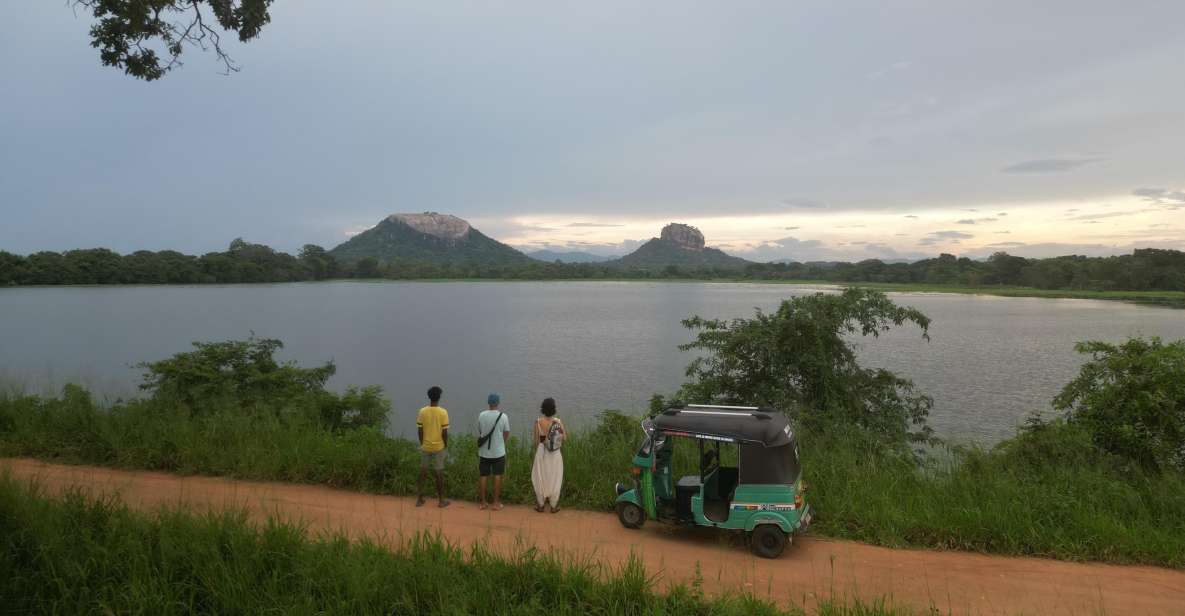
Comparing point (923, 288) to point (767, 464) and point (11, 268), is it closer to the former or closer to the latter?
point (767, 464)

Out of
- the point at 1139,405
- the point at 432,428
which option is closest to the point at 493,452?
the point at 432,428

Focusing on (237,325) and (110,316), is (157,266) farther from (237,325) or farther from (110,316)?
(237,325)

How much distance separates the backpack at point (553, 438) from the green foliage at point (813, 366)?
5.56m

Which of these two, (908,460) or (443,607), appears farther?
(908,460)

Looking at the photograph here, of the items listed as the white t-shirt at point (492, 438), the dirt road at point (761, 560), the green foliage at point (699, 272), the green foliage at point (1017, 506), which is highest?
the green foliage at point (699, 272)

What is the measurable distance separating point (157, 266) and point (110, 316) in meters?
54.9

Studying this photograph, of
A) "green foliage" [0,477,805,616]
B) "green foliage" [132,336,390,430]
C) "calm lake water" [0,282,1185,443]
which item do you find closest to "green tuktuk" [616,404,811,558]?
"green foliage" [0,477,805,616]

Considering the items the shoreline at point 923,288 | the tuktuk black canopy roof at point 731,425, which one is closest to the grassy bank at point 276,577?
the tuktuk black canopy roof at point 731,425

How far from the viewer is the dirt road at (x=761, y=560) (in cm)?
542

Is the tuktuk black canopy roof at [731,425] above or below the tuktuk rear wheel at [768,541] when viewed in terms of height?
above

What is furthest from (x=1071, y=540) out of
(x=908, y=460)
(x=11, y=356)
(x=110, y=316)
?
(x=110, y=316)

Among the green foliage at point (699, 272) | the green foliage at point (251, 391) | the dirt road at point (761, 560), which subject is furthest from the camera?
the green foliage at point (699, 272)

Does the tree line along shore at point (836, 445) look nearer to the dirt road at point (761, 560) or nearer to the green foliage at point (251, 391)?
the green foliage at point (251, 391)

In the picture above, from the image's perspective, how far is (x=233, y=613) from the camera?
4.76 m
